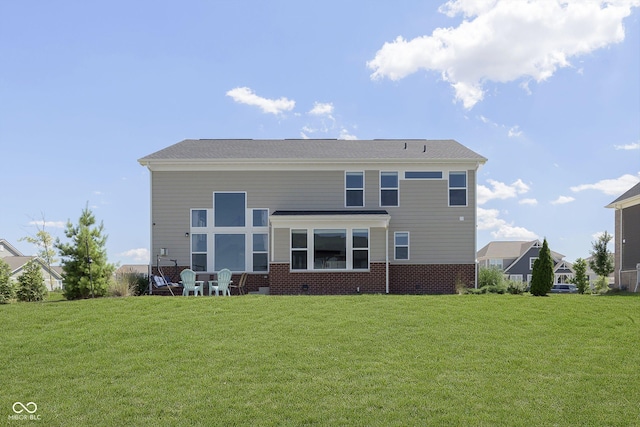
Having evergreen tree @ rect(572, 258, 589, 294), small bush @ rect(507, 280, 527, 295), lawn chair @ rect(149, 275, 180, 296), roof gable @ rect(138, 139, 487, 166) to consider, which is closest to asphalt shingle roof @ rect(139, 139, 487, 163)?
roof gable @ rect(138, 139, 487, 166)

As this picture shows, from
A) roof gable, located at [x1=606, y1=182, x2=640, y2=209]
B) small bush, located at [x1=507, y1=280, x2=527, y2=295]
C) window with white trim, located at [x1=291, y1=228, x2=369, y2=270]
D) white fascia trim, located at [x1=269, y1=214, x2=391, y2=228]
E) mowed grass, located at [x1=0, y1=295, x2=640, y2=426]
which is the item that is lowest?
mowed grass, located at [x1=0, y1=295, x2=640, y2=426]

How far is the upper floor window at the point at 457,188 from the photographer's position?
2144 cm

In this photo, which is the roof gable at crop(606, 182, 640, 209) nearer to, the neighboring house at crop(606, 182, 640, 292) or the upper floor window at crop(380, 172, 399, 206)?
the neighboring house at crop(606, 182, 640, 292)

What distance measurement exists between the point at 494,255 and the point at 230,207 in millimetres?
45689

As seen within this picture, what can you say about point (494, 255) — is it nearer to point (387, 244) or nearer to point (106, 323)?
point (387, 244)

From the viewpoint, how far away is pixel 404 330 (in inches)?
447

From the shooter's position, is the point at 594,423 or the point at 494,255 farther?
the point at 494,255

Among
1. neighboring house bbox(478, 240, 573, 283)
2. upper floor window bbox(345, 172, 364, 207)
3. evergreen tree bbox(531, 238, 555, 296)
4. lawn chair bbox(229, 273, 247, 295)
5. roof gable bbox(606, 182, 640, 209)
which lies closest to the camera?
evergreen tree bbox(531, 238, 555, 296)

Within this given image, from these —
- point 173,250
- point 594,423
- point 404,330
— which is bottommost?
point 594,423

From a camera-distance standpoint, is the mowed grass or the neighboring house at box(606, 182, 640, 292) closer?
the mowed grass

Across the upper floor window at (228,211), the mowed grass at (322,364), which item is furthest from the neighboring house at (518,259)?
the mowed grass at (322,364)

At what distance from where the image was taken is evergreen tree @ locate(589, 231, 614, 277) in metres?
31.6

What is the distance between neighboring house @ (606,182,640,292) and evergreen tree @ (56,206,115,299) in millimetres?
23036

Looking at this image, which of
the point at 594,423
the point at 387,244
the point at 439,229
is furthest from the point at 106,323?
the point at 439,229
